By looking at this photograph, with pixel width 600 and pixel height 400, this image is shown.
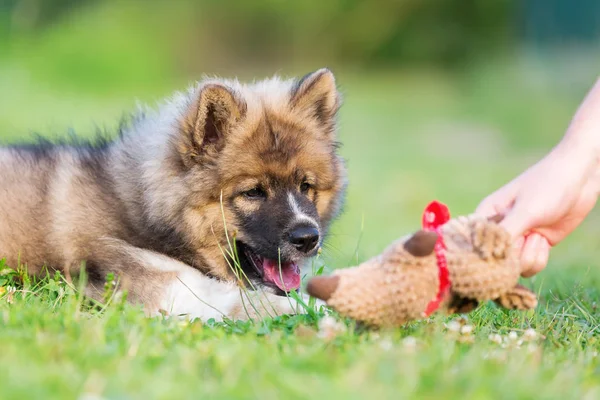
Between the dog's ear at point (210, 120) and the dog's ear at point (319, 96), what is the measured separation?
1.17 feet

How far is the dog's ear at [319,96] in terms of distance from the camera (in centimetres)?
420

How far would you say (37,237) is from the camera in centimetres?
394

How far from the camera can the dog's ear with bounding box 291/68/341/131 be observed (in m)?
4.20

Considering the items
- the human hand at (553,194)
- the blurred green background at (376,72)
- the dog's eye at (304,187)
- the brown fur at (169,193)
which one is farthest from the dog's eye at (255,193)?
the human hand at (553,194)

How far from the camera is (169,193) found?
154 inches

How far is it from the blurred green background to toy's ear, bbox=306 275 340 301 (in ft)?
6.24

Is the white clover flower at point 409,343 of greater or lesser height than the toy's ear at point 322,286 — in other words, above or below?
below

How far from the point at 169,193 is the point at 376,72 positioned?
2192 cm

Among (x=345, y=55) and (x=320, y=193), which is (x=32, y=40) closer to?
(x=345, y=55)

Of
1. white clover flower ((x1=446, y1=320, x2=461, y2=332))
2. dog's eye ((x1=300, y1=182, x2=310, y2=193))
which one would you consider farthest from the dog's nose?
white clover flower ((x1=446, y1=320, x2=461, y2=332))

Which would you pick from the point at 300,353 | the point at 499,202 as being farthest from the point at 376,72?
the point at 300,353

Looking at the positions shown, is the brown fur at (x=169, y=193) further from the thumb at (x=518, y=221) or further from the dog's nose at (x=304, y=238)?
the thumb at (x=518, y=221)

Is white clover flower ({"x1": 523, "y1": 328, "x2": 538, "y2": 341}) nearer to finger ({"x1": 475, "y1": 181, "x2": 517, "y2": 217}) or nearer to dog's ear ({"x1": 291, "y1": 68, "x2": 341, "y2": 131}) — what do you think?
finger ({"x1": 475, "y1": 181, "x2": 517, "y2": 217})

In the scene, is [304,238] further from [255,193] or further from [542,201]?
[542,201]
